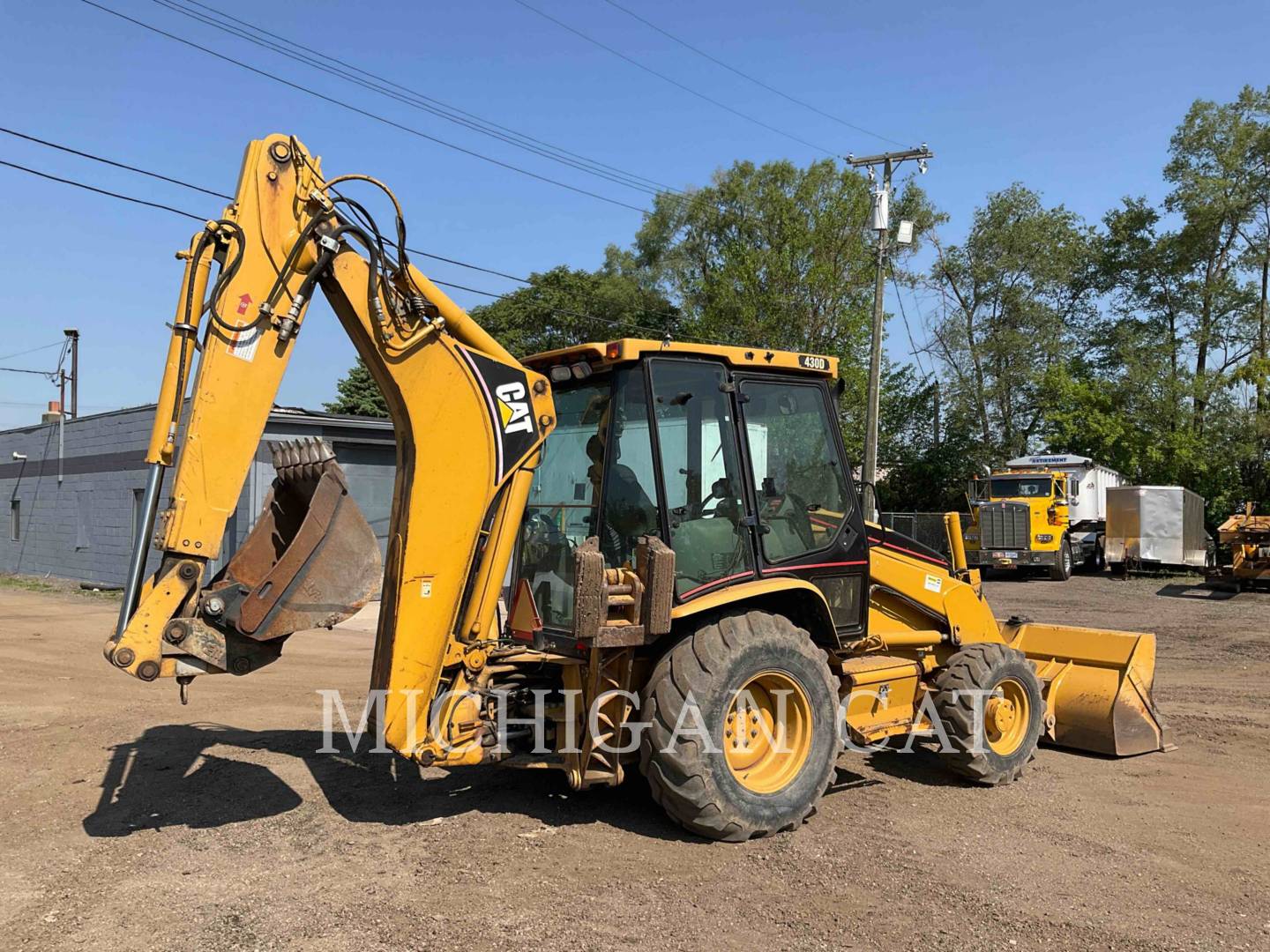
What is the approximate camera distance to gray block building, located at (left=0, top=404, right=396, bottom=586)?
16.5 meters

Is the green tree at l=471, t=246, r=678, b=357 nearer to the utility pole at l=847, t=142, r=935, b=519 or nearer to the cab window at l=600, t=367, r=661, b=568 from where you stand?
the utility pole at l=847, t=142, r=935, b=519

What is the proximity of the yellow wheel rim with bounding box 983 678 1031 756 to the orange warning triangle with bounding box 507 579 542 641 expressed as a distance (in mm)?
3147

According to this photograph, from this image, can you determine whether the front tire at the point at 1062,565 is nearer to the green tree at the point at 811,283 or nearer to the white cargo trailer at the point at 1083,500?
the white cargo trailer at the point at 1083,500

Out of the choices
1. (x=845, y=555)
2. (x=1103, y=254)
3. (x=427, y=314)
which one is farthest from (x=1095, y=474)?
(x=427, y=314)

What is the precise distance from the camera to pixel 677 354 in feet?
17.1

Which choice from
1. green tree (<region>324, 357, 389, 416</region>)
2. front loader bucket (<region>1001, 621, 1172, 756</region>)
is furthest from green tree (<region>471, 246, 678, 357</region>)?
front loader bucket (<region>1001, 621, 1172, 756</region>)

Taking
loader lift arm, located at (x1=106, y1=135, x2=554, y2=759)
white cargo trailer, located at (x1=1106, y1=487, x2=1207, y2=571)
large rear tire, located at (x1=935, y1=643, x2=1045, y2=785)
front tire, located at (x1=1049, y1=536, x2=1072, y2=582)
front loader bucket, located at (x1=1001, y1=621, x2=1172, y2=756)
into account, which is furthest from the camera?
white cargo trailer, located at (x1=1106, y1=487, x2=1207, y2=571)

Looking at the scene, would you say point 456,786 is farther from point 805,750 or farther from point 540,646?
point 805,750

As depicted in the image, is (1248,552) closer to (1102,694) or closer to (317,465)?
(1102,694)

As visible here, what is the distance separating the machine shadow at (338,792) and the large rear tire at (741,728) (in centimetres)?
33

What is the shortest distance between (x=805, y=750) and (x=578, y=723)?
1.26 meters

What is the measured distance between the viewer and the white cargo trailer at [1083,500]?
2523 centimetres

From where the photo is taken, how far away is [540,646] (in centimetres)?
503

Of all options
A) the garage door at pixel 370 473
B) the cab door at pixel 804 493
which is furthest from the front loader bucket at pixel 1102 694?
the garage door at pixel 370 473
